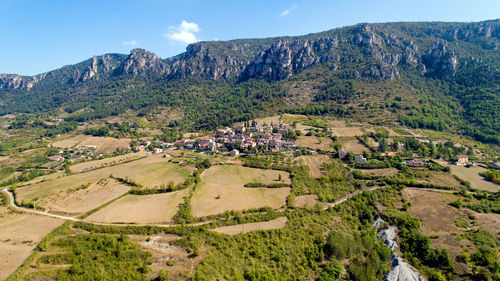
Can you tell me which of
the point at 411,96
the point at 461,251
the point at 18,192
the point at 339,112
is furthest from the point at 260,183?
the point at 411,96

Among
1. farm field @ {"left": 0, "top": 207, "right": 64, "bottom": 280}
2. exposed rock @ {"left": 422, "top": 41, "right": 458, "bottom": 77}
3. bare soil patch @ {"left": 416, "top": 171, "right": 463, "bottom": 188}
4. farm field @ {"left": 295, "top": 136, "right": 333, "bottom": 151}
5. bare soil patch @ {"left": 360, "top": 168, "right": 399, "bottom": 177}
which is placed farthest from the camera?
exposed rock @ {"left": 422, "top": 41, "right": 458, "bottom": 77}

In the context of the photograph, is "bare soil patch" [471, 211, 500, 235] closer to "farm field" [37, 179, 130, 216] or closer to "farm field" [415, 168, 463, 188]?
"farm field" [415, 168, 463, 188]

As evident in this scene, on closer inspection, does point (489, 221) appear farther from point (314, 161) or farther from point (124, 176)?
point (124, 176)

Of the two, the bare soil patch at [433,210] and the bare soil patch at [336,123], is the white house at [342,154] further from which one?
the bare soil patch at [336,123]

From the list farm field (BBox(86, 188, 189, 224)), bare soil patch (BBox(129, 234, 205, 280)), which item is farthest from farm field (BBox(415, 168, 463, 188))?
farm field (BBox(86, 188, 189, 224))

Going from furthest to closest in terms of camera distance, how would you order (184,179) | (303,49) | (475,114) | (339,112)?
(303,49) < (339,112) < (475,114) < (184,179)

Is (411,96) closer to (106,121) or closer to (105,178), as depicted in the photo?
(105,178)
